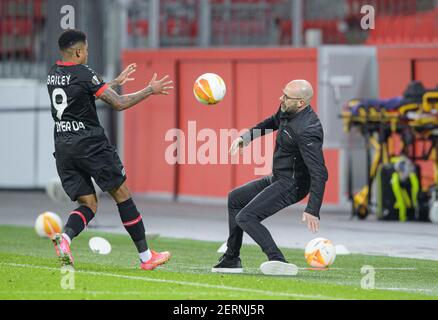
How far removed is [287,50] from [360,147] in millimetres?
2299

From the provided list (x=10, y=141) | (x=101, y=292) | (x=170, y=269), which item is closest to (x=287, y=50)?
(x=10, y=141)

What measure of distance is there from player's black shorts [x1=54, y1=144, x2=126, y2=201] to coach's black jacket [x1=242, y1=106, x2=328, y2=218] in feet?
4.69

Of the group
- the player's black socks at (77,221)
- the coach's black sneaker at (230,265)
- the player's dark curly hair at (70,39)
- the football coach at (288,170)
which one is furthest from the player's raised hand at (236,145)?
the player's dark curly hair at (70,39)

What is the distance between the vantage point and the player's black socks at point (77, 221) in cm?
1132

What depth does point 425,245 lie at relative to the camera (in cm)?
1548

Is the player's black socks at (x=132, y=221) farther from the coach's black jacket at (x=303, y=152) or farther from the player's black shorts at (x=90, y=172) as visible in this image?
the coach's black jacket at (x=303, y=152)

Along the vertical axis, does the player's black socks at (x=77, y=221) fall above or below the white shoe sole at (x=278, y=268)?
above

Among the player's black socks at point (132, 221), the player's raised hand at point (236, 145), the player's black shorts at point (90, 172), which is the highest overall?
the player's raised hand at point (236, 145)

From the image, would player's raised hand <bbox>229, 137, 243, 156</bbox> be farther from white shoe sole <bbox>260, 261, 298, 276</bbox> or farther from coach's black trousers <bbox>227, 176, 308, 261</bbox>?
white shoe sole <bbox>260, 261, 298, 276</bbox>

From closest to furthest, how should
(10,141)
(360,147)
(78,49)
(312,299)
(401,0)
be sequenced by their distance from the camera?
(312,299), (78,49), (360,147), (401,0), (10,141)

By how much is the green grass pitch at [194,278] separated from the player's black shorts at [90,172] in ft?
2.60

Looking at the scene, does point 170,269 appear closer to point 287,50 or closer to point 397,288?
point 397,288

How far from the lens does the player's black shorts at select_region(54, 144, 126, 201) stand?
37.7 ft

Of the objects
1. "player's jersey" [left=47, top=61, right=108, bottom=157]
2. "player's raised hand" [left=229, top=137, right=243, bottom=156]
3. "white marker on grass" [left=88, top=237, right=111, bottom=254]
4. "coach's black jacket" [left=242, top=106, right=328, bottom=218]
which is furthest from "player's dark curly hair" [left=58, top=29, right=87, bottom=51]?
"white marker on grass" [left=88, top=237, right=111, bottom=254]
